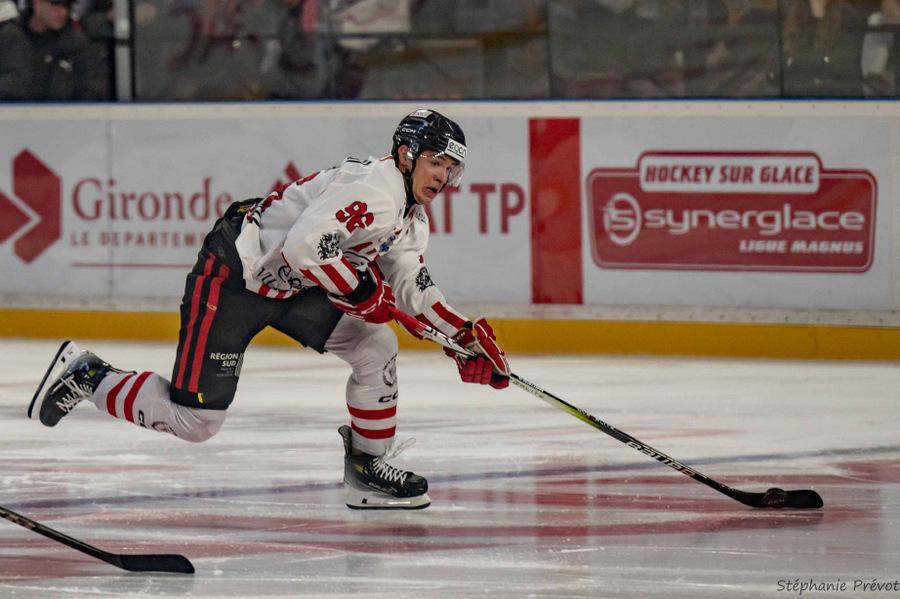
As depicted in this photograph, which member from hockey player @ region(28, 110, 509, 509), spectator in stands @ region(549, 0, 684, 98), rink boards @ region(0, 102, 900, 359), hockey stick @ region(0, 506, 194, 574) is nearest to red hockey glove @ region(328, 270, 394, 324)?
hockey player @ region(28, 110, 509, 509)

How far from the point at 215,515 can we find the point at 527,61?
351cm

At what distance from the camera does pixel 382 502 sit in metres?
4.09

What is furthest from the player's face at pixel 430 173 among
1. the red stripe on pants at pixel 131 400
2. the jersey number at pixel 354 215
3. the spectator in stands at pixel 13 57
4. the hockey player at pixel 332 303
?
the spectator in stands at pixel 13 57

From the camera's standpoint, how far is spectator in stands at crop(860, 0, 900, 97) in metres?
6.64

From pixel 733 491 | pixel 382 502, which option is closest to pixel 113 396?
pixel 382 502

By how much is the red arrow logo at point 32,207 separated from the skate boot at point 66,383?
326cm

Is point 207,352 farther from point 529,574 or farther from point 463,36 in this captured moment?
point 463,36

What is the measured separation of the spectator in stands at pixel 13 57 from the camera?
7590 mm

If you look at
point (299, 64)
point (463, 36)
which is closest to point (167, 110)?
point (299, 64)

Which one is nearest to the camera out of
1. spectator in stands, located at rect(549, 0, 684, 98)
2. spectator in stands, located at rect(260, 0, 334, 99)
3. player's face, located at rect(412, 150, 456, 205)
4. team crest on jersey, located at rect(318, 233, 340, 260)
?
team crest on jersey, located at rect(318, 233, 340, 260)

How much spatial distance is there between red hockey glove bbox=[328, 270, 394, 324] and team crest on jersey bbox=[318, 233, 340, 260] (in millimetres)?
102

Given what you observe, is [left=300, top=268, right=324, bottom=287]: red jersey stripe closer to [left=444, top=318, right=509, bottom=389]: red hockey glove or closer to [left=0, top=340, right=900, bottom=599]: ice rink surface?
[left=444, top=318, right=509, bottom=389]: red hockey glove

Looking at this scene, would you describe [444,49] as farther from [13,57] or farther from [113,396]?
[113,396]

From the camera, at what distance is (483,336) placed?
161 inches
